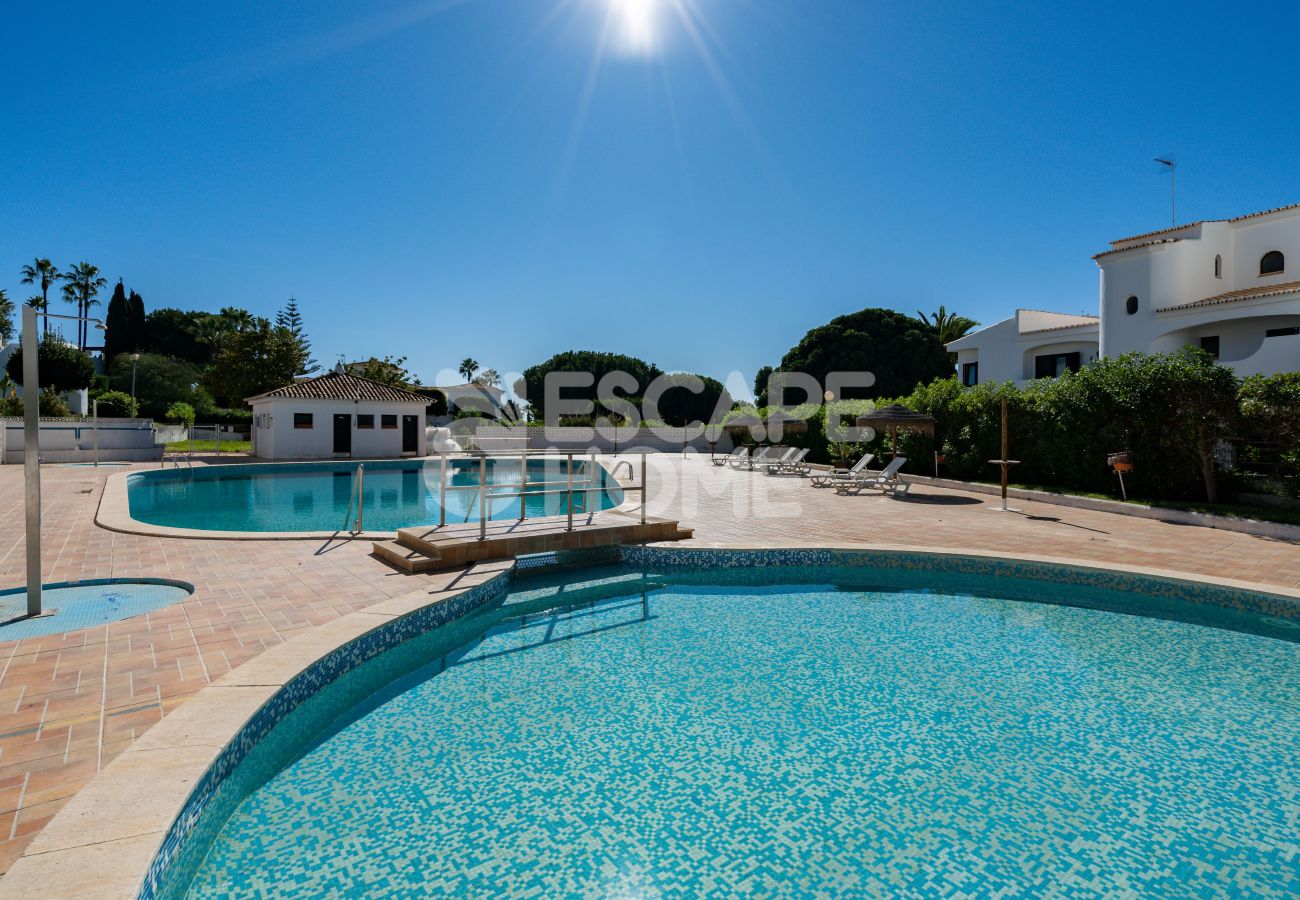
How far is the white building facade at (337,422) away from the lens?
23531mm

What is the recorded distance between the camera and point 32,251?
4650 cm

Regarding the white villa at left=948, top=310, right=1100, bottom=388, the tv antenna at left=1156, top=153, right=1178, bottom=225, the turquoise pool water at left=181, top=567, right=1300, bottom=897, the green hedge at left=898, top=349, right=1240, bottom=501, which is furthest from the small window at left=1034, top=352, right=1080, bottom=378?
the turquoise pool water at left=181, top=567, right=1300, bottom=897

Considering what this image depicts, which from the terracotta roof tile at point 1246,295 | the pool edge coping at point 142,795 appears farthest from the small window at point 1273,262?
the pool edge coping at point 142,795

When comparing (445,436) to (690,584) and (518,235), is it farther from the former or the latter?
(690,584)

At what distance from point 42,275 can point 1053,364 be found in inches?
2771

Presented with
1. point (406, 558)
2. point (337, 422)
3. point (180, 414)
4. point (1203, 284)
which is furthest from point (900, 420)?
point (180, 414)

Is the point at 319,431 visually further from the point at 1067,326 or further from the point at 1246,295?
the point at 1246,295

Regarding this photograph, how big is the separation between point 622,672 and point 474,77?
41.7 ft

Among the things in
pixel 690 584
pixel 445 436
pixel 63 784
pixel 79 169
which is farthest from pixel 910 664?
pixel 445 436

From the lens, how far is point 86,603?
17.0ft

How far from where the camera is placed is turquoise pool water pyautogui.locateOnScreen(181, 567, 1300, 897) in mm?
2619

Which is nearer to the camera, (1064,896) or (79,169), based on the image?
(1064,896)

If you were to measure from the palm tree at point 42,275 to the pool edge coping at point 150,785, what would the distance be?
208 ft

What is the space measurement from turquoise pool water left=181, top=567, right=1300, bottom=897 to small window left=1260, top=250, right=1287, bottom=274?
2286 cm
